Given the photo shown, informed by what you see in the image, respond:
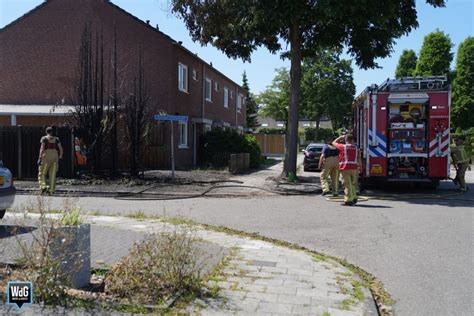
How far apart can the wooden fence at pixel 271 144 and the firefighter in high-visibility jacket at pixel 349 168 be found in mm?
32996

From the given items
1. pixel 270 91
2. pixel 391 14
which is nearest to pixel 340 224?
pixel 391 14

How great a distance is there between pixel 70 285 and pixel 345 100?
193 ft

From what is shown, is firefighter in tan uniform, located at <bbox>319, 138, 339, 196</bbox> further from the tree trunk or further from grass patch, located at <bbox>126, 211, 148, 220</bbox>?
grass patch, located at <bbox>126, 211, 148, 220</bbox>

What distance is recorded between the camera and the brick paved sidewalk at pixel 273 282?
4516mm

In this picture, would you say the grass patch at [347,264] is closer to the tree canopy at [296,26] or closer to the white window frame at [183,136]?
the tree canopy at [296,26]

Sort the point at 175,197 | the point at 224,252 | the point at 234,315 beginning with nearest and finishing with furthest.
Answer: the point at 234,315
the point at 224,252
the point at 175,197

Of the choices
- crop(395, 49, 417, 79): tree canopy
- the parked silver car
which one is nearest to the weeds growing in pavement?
the parked silver car

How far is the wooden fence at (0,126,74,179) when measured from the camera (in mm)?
16438

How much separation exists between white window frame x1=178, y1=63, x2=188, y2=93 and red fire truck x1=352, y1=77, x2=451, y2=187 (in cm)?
1090

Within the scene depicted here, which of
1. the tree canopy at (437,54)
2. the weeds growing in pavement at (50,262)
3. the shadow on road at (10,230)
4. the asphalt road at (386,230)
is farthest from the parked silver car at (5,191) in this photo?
the tree canopy at (437,54)

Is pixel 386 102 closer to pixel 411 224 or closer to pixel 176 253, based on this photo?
pixel 411 224

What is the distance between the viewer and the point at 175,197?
1328 centimetres

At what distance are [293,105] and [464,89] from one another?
26.9 metres

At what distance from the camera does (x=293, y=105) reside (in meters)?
17.4
